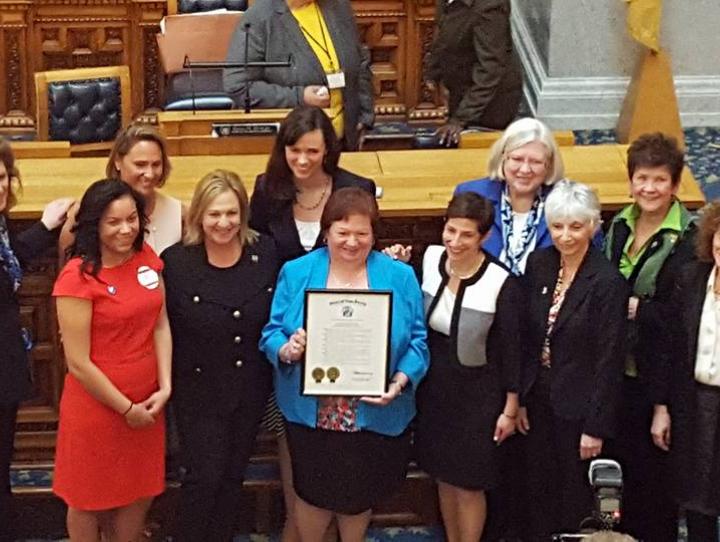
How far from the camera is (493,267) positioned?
16.4 ft

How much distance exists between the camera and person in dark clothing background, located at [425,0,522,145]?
757 cm

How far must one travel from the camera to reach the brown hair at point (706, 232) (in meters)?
4.80

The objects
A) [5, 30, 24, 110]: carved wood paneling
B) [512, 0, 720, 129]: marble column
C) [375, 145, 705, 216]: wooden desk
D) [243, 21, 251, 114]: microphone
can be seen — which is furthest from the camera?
[512, 0, 720, 129]: marble column

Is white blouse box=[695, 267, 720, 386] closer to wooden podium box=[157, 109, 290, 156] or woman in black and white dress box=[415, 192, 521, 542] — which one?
woman in black and white dress box=[415, 192, 521, 542]

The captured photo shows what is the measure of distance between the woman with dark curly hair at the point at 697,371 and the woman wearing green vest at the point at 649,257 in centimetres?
4

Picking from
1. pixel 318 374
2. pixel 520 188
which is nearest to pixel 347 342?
pixel 318 374

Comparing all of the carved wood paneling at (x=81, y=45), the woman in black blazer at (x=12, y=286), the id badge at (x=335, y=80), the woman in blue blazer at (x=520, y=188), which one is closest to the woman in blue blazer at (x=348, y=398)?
the woman in blue blazer at (x=520, y=188)

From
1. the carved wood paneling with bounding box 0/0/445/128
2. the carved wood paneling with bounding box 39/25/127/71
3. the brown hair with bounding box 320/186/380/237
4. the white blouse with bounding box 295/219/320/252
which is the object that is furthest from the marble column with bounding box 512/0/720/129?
the brown hair with bounding box 320/186/380/237

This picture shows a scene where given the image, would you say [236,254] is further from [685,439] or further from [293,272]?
[685,439]

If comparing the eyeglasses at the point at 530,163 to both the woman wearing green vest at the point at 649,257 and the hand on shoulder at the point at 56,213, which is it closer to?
the woman wearing green vest at the point at 649,257

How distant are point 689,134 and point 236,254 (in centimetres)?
550

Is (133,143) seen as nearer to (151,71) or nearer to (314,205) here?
(314,205)

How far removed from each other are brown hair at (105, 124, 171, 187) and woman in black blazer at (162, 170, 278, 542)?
0.18 metres

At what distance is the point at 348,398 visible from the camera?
16.4 feet
